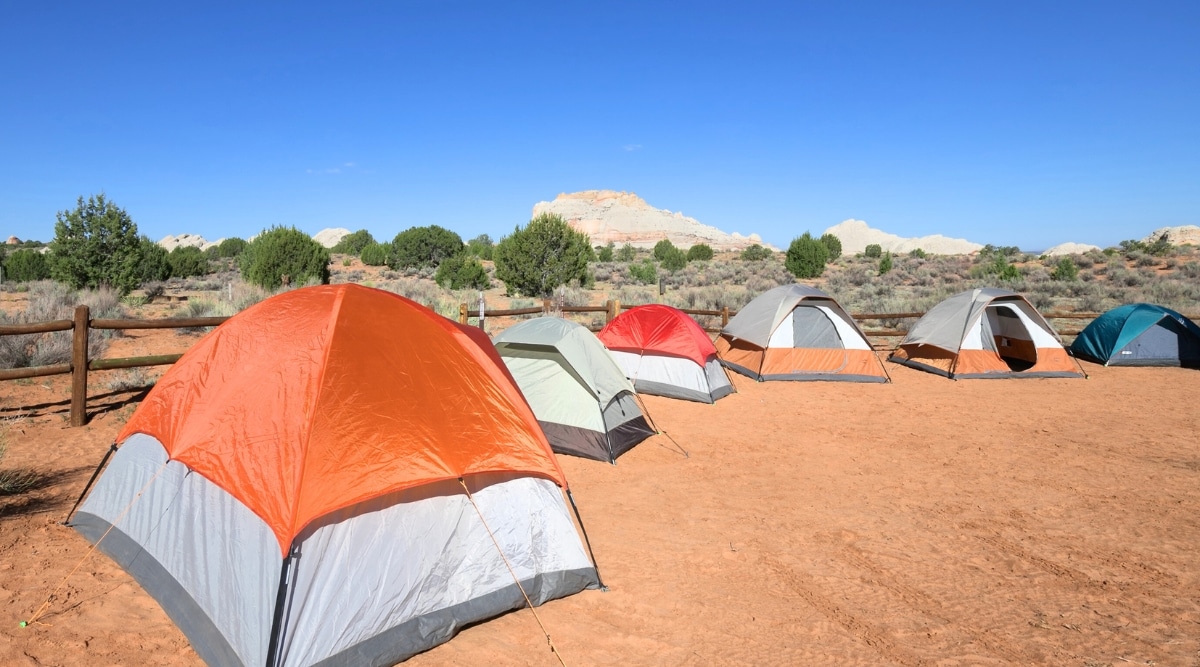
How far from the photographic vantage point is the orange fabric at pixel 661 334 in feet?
34.2

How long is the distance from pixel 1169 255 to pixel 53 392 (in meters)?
47.7

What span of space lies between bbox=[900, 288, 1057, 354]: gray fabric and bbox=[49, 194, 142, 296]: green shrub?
813 inches

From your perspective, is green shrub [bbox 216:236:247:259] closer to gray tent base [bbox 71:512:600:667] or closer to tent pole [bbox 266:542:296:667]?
gray tent base [bbox 71:512:600:667]

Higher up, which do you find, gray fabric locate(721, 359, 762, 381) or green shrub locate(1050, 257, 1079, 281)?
green shrub locate(1050, 257, 1079, 281)

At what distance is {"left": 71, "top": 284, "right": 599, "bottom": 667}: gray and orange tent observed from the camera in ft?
11.3

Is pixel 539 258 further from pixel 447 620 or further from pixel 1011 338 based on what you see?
pixel 447 620

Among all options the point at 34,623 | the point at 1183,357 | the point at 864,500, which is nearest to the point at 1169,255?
the point at 1183,357

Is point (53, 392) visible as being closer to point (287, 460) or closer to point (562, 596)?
point (287, 460)

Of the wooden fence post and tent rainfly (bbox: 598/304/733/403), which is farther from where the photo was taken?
tent rainfly (bbox: 598/304/733/403)

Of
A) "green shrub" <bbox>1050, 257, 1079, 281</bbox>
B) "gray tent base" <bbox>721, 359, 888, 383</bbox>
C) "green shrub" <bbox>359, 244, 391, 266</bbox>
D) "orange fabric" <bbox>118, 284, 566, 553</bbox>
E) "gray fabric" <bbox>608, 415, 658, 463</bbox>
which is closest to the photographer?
"orange fabric" <bbox>118, 284, 566, 553</bbox>

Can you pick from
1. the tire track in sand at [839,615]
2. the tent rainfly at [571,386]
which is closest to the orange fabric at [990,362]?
the tent rainfly at [571,386]

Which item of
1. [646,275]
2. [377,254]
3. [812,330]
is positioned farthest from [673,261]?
[812,330]

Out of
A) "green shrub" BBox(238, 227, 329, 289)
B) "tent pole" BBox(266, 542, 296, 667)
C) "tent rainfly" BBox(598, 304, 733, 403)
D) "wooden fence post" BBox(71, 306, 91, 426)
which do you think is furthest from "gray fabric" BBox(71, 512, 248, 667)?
"green shrub" BBox(238, 227, 329, 289)

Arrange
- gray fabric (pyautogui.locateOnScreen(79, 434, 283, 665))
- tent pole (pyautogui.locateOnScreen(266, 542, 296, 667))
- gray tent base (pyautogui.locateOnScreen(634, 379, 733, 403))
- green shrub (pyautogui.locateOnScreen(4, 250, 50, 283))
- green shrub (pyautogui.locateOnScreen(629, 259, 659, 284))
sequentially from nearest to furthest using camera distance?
tent pole (pyautogui.locateOnScreen(266, 542, 296, 667)) < gray fabric (pyautogui.locateOnScreen(79, 434, 283, 665)) < gray tent base (pyautogui.locateOnScreen(634, 379, 733, 403)) < green shrub (pyautogui.locateOnScreen(4, 250, 50, 283)) < green shrub (pyautogui.locateOnScreen(629, 259, 659, 284))
